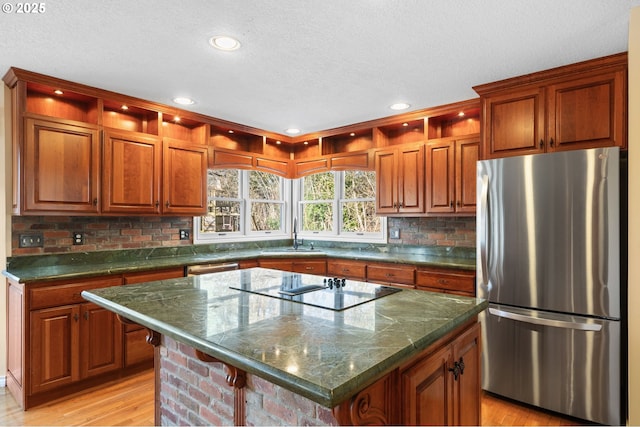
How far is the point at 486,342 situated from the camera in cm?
276

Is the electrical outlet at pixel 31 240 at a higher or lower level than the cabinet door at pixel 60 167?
lower

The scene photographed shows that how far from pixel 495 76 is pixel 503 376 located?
7.33 ft

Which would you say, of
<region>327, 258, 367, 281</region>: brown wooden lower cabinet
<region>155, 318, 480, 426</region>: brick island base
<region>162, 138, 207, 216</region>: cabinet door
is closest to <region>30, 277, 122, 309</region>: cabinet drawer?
<region>162, 138, 207, 216</region>: cabinet door

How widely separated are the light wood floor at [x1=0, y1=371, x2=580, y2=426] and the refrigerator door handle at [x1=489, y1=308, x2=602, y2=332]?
25.0 inches

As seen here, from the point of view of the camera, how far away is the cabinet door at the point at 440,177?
3482 millimetres

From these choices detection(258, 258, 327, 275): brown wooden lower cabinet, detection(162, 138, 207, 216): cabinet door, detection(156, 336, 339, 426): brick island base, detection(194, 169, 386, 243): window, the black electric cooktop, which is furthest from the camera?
detection(194, 169, 386, 243): window

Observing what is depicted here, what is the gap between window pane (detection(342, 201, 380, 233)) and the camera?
14.9ft

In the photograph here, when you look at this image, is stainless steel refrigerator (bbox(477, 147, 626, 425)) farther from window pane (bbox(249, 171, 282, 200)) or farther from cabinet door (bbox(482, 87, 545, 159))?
window pane (bbox(249, 171, 282, 200))

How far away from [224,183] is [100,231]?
5.04ft

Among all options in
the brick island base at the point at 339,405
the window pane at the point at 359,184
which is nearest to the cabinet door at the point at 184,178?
the window pane at the point at 359,184

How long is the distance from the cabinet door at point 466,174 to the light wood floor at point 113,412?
159 centimetres

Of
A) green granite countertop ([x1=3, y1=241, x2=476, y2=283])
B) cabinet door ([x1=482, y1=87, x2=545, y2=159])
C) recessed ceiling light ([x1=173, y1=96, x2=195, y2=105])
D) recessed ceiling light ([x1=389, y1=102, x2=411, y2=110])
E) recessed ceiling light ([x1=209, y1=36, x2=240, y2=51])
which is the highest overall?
recessed ceiling light ([x1=389, y1=102, x2=411, y2=110])

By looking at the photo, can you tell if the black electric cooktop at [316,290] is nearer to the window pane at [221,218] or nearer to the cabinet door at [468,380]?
the cabinet door at [468,380]

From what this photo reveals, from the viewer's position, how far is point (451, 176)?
11.4 ft
